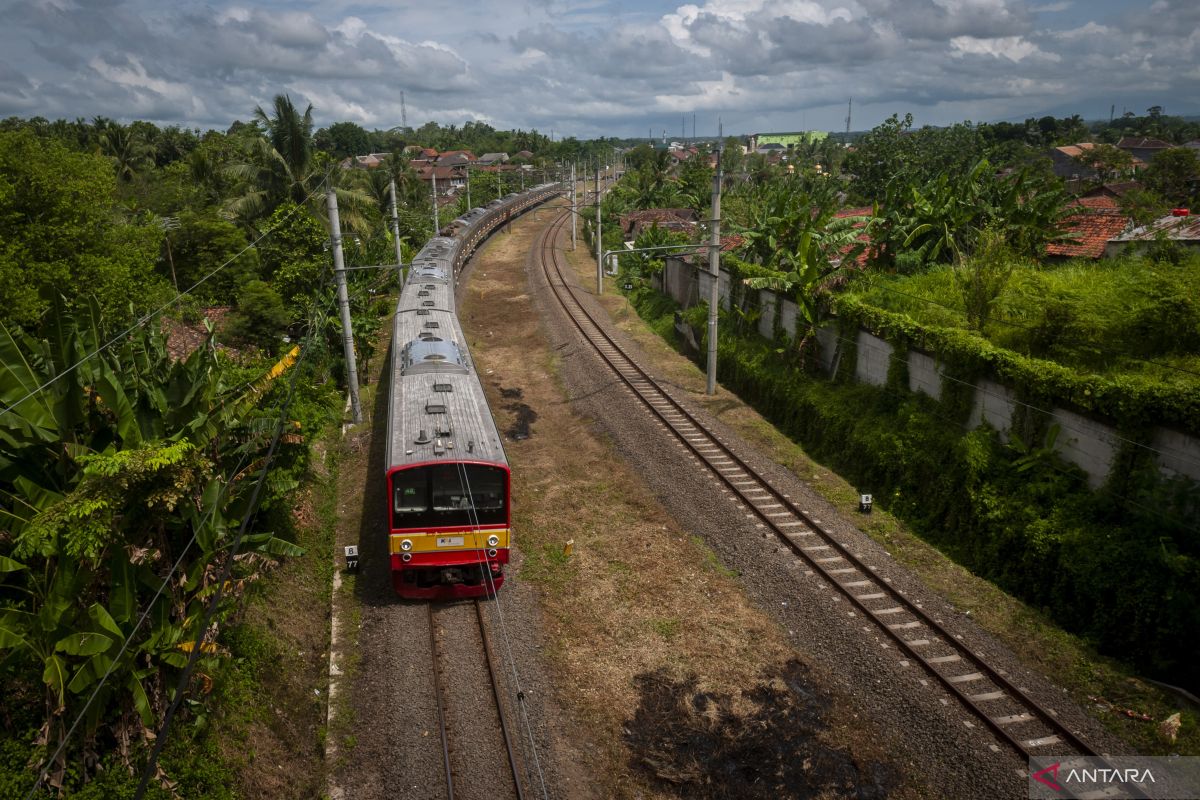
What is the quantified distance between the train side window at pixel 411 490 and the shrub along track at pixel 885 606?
6.66 m

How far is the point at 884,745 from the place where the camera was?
9.80 meters

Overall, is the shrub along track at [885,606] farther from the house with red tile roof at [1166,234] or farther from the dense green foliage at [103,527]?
the house with red tile roof at [1166,234]

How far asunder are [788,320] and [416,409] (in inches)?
476

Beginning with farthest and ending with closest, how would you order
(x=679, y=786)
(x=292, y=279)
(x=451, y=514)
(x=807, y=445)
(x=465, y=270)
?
(x=465, y=270) → (x=292, y=279) → (x=807, y=445) → (x=451, y=514) → (x=679, y=786)

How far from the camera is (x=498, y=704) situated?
10469 millimetres

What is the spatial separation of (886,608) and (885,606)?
58mm

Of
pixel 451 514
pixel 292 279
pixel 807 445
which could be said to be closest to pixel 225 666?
pixel 451 514

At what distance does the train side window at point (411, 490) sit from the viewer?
12.0 m

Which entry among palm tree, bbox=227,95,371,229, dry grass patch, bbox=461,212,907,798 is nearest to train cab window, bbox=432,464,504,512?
dry grass patch, bbox=461,212,907,798

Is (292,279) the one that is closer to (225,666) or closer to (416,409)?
(416,409)

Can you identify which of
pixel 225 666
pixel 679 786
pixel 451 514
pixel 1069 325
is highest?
pixel 1069 325

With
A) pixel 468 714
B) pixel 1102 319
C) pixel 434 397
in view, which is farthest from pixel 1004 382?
pixel 468 714

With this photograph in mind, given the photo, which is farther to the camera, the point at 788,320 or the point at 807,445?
the point at 788,320

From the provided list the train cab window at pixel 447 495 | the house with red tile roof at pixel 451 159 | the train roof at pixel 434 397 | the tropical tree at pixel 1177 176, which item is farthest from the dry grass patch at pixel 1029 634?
the house with red tile roof at pixel 451 159
